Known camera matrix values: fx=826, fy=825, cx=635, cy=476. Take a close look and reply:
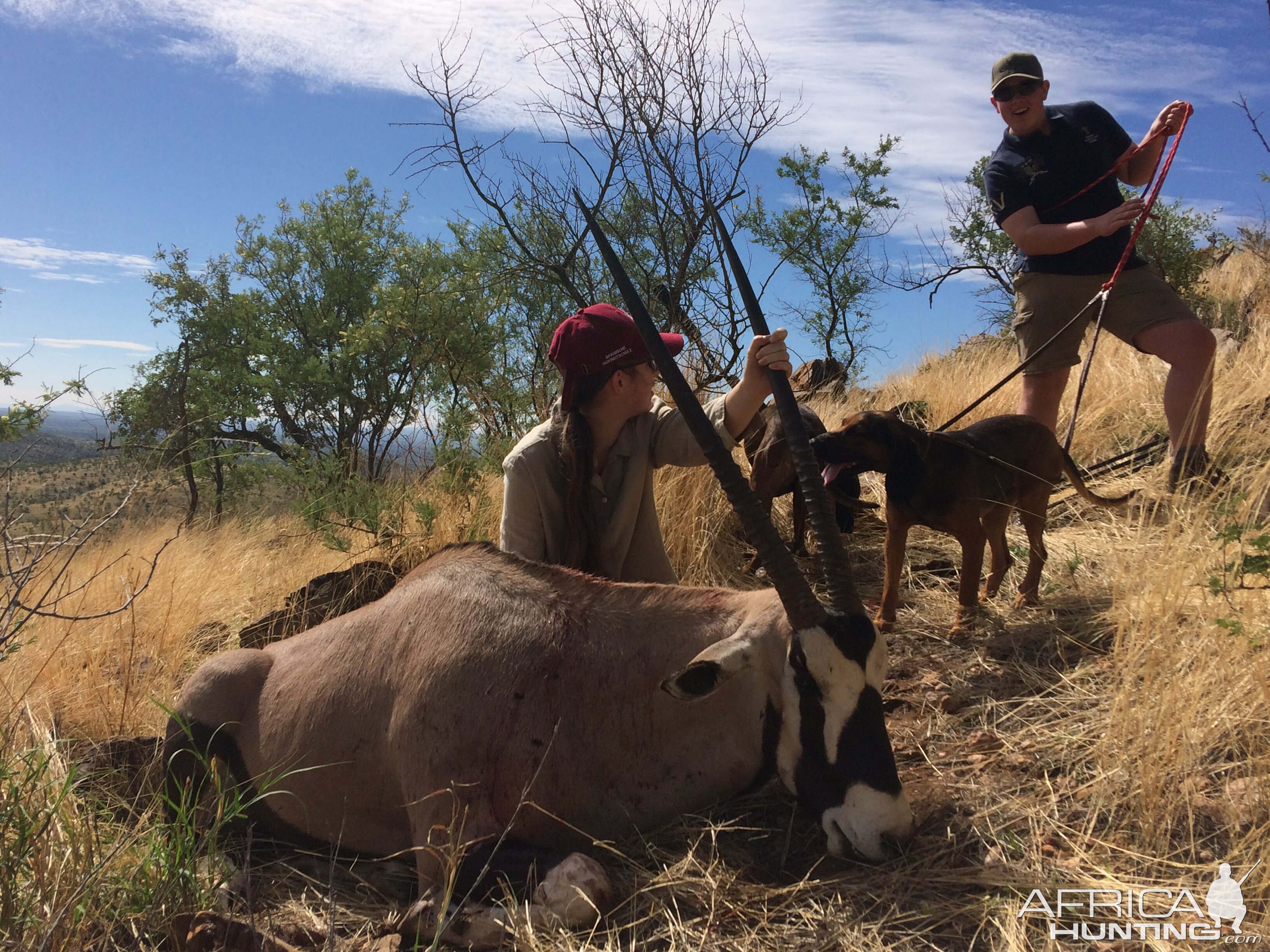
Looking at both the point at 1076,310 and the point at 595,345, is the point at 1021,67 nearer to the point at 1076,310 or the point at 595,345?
the point at 1076,310

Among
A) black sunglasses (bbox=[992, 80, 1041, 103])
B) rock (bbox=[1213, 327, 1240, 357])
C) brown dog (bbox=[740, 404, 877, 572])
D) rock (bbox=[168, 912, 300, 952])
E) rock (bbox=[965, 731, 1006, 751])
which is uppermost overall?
black sunglasses (bbox=[992, 80, 1041, 103])

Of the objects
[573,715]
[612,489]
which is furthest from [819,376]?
[573,715]

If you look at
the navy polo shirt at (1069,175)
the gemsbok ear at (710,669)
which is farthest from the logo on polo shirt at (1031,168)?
the gemsbok ear at (710,669)

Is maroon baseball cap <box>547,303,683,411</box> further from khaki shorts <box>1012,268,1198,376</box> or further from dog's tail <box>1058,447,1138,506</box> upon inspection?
khaki shorts <box>1012,268,1198,376</box>

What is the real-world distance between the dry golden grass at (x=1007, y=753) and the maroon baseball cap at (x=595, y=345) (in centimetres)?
194

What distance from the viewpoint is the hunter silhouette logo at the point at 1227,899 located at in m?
2.08

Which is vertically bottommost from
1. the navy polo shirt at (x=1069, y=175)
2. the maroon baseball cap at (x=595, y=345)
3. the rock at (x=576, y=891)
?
the rock at (x=576, y=891)

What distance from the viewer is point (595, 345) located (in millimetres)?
3773

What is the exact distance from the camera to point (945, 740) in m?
3.36

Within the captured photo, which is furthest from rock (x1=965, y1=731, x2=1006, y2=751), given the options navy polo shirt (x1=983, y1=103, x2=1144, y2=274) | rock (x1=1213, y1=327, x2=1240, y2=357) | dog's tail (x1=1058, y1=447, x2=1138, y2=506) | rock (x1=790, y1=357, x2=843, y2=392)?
rock (x1=1213, y1=327, x2=1240, y2=357)

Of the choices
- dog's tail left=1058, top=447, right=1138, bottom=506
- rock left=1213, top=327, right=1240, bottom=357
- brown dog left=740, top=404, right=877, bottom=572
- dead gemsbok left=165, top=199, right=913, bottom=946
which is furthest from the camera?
rock left=1213, top=327, right=1240, bottom=357

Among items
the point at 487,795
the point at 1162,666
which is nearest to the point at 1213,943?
the point at 1162,666

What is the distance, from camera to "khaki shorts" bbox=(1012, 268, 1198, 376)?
184 inches

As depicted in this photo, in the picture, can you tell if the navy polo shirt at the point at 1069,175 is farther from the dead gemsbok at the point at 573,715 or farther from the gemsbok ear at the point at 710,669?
the gemsbok ear at the point at 710,669
